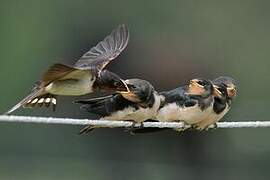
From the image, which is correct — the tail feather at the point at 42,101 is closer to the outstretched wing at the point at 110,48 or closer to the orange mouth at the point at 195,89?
the outstretched wing at the point at 110,48

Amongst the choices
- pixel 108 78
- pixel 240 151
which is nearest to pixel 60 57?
pixel 240 151

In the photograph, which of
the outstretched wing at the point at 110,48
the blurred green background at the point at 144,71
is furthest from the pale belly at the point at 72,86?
the blurred green background at the point at 144,71

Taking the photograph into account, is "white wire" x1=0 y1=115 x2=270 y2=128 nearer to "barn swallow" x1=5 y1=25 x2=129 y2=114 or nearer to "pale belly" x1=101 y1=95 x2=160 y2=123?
"pale belly" x1=101 y1=95 x2=160 y2=123

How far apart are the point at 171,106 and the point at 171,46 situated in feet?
20.7

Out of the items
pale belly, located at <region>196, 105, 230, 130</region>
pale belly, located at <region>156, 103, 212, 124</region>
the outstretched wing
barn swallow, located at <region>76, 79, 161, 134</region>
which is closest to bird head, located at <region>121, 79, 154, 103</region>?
barn swallow, located at <region>76, 79, 161, 134</region>

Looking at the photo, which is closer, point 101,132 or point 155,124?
point 155,124

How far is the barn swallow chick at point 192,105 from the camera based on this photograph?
14.7ft

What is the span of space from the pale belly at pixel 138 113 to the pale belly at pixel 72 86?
17 centimetres

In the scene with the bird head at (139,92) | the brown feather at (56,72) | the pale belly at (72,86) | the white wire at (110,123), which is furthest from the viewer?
the pale belly at (72,86)

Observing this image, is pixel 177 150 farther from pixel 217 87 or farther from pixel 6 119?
pixel 6 119

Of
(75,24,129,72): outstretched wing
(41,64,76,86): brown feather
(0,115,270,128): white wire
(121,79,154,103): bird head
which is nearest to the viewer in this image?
(0,115,270,128): white wire

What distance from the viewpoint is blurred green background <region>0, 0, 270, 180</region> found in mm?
8812

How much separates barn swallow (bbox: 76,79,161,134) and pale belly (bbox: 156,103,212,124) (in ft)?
0.16

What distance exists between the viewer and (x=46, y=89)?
448 cm
